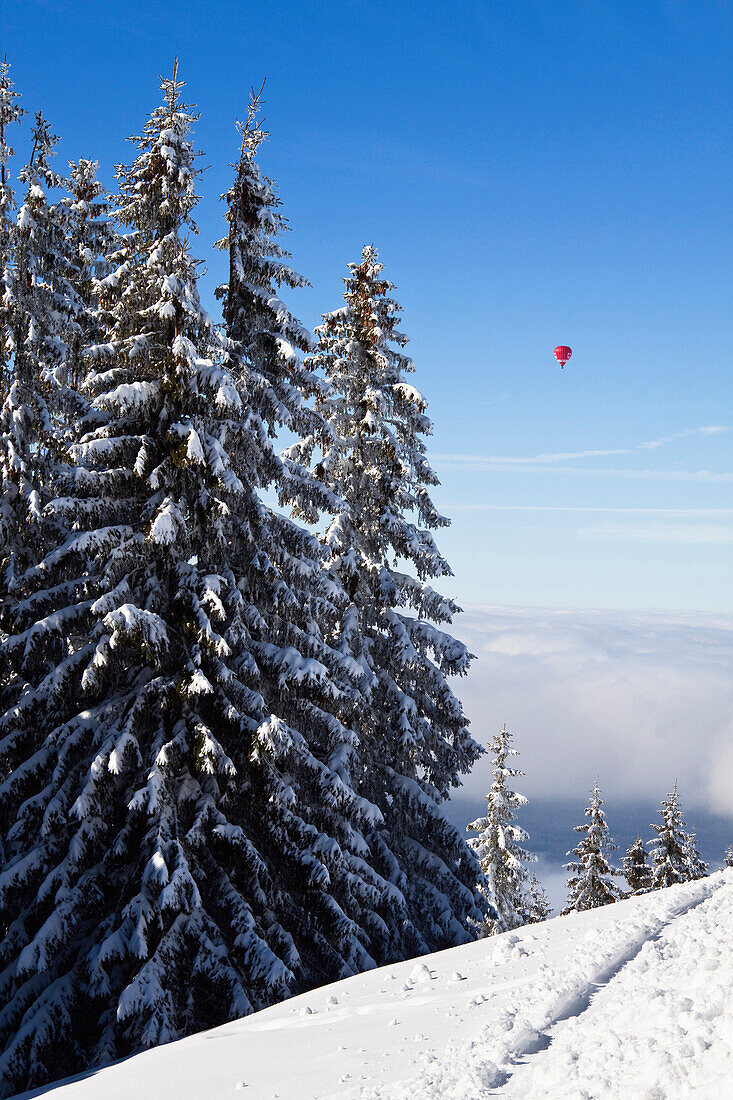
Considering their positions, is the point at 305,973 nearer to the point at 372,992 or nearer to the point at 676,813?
the point at 372,992

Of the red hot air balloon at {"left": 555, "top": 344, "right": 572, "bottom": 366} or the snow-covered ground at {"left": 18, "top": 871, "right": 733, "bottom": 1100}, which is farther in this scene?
the red hot air balloon at {"left": 555, "top": 344, "right": 572, "bottom": 366}

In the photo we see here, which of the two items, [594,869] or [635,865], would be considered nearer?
[594,869]

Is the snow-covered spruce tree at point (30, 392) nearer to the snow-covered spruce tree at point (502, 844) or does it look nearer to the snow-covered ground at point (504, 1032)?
the snow-covered ground at point (504, 1032)

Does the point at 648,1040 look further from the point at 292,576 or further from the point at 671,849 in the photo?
the point at 671,849

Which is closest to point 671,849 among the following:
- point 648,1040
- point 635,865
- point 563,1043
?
point 635,865

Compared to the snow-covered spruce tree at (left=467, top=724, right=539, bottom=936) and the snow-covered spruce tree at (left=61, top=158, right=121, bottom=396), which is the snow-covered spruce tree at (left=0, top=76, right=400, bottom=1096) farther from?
the snow-covered spruce tree at (left=467, top=724, right=539, bottom=936)

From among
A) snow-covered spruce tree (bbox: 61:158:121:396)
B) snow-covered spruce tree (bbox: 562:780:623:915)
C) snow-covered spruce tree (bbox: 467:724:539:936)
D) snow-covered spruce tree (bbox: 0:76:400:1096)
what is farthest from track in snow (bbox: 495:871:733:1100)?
snow-covered spruce tree (bbox: 562:780:623:915)


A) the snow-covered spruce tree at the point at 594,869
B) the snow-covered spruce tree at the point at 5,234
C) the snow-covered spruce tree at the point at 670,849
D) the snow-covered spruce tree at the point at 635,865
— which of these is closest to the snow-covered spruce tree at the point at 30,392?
the snow-covered spruce tree at the point at 5,234
